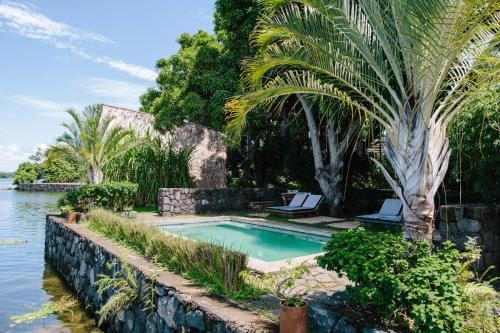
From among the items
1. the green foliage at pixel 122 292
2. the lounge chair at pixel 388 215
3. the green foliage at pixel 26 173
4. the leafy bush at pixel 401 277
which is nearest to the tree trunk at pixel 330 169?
the lounge chair at pixel 388 215

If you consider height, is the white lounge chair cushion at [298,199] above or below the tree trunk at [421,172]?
below

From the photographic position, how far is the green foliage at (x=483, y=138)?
541cm

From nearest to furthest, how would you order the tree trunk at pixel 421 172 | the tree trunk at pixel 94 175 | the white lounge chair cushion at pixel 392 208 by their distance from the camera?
the tree trunk at pixel 421 172 < the white lounge chair cushion at pixel 392 208 < the tree trunk at pixel 94 175

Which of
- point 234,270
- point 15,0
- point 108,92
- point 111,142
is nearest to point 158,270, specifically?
point 234,270

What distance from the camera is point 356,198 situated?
555 inches

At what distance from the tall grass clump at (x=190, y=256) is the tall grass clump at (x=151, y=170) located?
307 inches

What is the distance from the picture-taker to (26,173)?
4853 centimetres

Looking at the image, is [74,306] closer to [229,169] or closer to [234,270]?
[234,270]

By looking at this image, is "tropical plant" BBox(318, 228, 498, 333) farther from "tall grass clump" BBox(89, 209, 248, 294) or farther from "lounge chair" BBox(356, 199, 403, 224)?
"lounge chair" BBox(356, 199, 403, 224)

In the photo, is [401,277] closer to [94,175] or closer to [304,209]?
[304,209]

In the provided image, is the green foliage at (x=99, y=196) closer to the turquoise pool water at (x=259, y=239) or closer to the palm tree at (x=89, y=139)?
the palm tree at (x=89, y=139)

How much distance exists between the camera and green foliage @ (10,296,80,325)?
252 inches

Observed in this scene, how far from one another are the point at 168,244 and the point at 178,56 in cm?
1381

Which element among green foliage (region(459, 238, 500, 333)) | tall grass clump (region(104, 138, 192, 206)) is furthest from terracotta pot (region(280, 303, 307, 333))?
tall grass clump (region(104, 138, 192, 206))
